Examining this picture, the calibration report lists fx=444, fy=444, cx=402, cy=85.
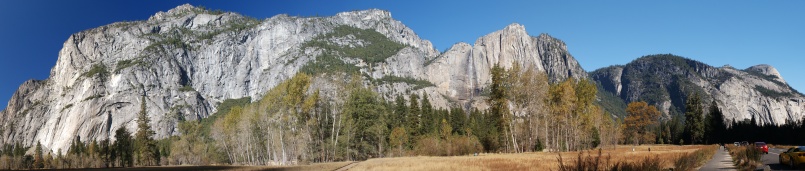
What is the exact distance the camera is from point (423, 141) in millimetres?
62750

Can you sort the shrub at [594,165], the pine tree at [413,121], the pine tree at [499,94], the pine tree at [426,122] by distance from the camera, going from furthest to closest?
the pine tree at [426,122] < the pine tree at [413,121] < the pine tree at [499,94] < the shrub at [594,165]

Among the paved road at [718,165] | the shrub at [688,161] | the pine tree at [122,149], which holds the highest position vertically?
the shrub at [688,161]

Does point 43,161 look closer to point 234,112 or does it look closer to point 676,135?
point 234,112

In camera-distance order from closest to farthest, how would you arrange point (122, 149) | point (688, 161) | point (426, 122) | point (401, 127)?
1. point (688, 161)
2. point (401, 127)
3. point (426, 122)
4. point (122, 149)

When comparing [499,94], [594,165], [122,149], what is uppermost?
[499,94]

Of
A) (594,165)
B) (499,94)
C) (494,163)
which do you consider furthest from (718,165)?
(499,94)

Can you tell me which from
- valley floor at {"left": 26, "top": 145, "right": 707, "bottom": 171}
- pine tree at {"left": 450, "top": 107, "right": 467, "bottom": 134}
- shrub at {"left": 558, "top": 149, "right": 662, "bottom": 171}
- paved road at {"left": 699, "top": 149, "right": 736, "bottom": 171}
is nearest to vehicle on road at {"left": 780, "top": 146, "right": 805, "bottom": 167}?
paved road at {"left": 699, "top": 149, "right": 736, "bottom": 171}

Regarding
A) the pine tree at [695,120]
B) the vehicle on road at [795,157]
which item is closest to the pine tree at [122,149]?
the vehicle on road at [795,157]

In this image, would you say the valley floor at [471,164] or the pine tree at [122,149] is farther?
the pine tree at [122,149]

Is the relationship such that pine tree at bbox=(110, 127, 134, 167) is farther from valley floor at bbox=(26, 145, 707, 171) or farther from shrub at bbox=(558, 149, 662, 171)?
shrub at bbox=(558, 149, 662, 171)

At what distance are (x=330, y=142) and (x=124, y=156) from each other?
65.7m

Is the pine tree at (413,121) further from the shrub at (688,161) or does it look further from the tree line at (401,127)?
the shrub at (688,161)

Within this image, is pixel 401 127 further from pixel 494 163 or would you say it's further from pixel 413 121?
pixel 494 163

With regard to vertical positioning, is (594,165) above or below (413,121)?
above
